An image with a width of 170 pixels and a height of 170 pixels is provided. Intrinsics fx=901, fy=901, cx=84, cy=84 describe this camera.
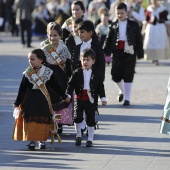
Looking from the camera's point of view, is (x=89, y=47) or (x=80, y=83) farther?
(x=89, y=47)

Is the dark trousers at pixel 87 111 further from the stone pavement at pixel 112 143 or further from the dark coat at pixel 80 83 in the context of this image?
the stone pavement at pixel 112 143

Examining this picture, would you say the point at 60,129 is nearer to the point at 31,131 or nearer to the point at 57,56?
the point at 57,56

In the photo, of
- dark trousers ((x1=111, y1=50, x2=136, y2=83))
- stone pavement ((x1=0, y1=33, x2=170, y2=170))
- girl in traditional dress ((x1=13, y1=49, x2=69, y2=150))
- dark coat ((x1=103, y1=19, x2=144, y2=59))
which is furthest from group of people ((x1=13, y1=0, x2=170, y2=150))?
dark trousers ((x1=111, y1=50, x2=136, y2=83))

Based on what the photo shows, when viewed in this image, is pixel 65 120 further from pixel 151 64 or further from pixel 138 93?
pixel 151 64

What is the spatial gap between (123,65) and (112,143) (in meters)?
4.15

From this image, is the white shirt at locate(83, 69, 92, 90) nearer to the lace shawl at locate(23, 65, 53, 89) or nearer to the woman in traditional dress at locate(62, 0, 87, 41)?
the lace shawl at locate(23, 65, 53, 89)

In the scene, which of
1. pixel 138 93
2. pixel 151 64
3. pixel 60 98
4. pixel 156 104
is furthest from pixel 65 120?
pixel 151 64

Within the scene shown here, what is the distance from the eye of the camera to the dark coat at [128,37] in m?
15.0

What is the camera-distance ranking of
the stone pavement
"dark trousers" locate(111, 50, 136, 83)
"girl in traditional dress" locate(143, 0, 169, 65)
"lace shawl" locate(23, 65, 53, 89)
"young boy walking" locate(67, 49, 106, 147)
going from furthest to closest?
1. "girl in traditional dress" locate(143, 0, 169, 65)
2. "dark trousers" locate(111, 50, 136, 83)
3. "young boy walking" locate(67, 49, 106, 147)
4. "lace shawl" locate(23, 65, 53, 89)
5. the stone pavement

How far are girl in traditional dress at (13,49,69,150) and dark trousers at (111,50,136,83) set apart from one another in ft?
14.9

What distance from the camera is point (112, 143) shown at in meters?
11.3

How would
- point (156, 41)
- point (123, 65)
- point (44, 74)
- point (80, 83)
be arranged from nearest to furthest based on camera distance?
point (44, 74) < point (80, 83) < point (123, 65) < point (156, 41)

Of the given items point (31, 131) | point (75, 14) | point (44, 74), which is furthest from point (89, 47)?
point (31, 131)

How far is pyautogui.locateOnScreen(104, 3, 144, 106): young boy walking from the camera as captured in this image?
15.1 m
